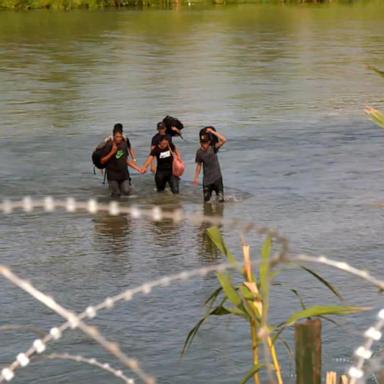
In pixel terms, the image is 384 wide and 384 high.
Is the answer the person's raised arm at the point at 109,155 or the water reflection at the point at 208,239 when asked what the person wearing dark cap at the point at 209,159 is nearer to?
the water reflection at the point at 208,239

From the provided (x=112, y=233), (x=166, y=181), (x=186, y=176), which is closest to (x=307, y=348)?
(x=112, y=233)

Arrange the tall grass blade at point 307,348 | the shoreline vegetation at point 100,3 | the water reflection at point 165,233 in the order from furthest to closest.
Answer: the shoreline vegetation at point 100,3 < the water reflection at point 165,233 < the tall grass blade at point 307,348

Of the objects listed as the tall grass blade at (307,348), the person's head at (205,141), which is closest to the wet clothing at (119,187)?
the person's head at (205,141)

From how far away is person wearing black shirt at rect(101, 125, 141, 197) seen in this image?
783 inches

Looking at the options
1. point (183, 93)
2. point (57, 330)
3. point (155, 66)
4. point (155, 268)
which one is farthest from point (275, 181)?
point (155, 66)

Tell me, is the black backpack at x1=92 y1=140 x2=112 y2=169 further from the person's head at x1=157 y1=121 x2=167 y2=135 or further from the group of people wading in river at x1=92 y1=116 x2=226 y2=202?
the person's head at x1=157 y1=121 x2=167 y2=135

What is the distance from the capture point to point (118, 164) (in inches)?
793

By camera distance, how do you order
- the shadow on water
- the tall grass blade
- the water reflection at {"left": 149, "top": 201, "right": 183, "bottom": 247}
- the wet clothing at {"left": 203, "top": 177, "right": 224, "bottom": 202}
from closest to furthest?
the tall grass blade < the shadow on water < the water reflection at {"left": 149, "top": 201, "right": 183, "bottom": 247} < the wet clothing at {"left": 203, "top": 177, "right": 224, "bottom": 202}

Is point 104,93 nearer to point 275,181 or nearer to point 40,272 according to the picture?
point 275,181

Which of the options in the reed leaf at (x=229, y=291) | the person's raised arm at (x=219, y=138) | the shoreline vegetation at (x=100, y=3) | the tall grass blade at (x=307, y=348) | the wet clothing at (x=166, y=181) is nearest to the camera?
the tall grass blade at (x=307, y=348)

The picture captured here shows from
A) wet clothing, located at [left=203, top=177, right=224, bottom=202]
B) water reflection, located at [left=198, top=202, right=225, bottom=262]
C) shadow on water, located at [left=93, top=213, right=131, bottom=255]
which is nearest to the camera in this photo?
water reflection, located at [left=198, top=202, right=225, bottom=262]

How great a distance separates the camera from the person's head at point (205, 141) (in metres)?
18.9

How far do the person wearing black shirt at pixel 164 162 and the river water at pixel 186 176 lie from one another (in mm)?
248

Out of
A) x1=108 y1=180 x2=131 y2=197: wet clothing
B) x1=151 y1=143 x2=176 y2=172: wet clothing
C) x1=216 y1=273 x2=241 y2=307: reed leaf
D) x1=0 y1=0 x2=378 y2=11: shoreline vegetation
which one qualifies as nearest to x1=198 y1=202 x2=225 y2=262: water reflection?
x1=151 y1=143 x2=176 y2=172: wet clothing
